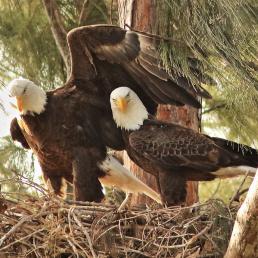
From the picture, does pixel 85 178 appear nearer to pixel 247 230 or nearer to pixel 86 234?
pixel 86 234

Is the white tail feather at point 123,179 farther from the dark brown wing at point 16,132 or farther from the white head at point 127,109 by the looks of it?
the dark brown wing at point 16,132

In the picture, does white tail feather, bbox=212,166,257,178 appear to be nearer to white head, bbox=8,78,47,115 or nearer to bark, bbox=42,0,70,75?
white head, bbox=8,78,47,115

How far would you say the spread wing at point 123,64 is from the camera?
21.3 ft

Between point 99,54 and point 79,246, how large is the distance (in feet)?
5.96

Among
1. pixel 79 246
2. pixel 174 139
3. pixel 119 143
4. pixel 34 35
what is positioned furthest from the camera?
pixel 34 35

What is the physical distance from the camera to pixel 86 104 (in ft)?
22.6

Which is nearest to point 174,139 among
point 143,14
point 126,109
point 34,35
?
point 126,109

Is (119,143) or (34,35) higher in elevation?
(34,35)

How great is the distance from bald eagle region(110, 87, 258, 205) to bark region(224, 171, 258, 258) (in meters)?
1.60

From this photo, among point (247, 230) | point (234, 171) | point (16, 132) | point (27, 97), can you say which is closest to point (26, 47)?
point (16, 132)

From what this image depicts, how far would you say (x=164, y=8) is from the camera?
5293 mm

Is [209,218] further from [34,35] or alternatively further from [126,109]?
[34,35]

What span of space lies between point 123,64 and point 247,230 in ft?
7.68

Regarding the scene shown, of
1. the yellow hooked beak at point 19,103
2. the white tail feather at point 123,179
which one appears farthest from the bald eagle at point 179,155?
the yellow hooked beak at point 19,103
